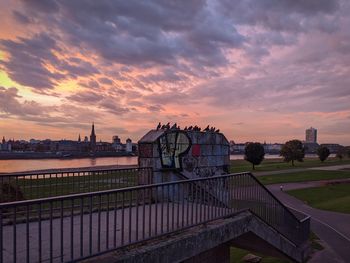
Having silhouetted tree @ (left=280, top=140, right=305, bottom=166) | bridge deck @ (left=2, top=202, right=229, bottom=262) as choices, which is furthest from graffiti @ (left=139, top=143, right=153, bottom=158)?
silhouetted tree @ (left=280, top=140, right=305, bottom=166)

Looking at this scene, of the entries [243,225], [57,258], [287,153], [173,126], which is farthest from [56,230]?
[287,153]

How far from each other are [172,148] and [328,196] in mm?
21677

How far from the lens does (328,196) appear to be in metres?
28.6

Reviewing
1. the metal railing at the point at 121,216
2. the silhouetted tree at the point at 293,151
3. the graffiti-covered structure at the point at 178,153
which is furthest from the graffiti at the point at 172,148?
the silhouetted tree at the point at 293,151

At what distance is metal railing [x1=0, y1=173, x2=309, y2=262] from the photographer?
16.3 ft

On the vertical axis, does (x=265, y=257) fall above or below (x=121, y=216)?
below

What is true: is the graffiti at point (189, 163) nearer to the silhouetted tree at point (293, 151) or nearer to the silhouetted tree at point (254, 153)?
the silhouetted tree at point (254, 153)

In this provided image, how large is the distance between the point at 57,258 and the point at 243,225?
504 centimetres

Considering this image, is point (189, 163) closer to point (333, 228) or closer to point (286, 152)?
point (333, 228)

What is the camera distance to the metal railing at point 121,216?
4.95 m

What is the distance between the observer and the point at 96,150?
14450 centimetres

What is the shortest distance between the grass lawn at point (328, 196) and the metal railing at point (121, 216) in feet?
38.3

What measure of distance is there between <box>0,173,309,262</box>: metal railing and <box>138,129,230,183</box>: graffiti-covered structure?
143cm

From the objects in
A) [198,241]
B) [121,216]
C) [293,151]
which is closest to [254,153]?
[293,151]
